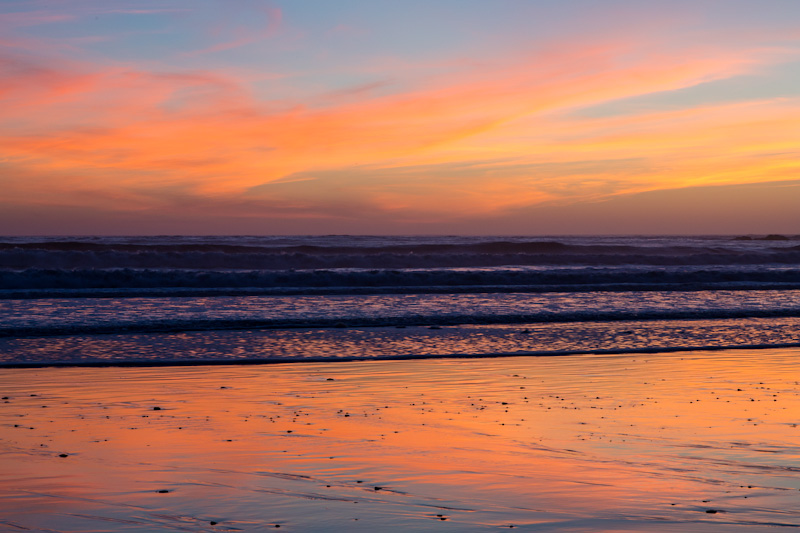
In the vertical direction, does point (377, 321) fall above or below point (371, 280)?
below

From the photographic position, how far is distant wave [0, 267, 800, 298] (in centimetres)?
2869

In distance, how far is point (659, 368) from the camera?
1155cm

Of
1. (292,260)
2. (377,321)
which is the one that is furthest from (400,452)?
(292,260)

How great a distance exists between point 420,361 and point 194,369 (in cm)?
355

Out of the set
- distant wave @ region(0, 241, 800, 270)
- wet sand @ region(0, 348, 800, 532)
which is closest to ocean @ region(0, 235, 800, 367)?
wet sand @ region(0, 348, 800, 532)

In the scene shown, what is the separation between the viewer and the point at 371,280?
32000 millimetres

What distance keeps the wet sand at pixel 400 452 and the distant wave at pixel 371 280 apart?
17.4m

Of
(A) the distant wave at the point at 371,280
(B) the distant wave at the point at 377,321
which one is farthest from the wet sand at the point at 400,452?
(A) the distant wave at the point at 371,280

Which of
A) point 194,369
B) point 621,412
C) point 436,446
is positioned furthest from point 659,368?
point 194,369

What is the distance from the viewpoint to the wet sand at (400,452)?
16.5 ft

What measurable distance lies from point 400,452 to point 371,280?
1001 inches

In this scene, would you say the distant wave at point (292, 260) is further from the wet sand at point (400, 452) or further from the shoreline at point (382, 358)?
the wet sand at point (400, 452)

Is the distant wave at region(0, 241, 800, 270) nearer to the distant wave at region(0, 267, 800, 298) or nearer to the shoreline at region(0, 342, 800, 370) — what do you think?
the distant wave at region(0, 267, 800, 298)

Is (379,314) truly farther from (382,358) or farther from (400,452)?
(400,452)
